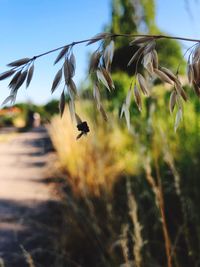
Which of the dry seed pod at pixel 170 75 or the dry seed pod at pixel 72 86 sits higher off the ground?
the dry seed pod at pixel 72 86

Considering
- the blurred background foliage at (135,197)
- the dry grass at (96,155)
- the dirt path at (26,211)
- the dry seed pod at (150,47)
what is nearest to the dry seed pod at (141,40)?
the dry seed pod at (150,47)

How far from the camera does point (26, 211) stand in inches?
172

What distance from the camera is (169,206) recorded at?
11.3 ft

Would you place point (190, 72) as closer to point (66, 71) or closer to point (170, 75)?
point (170, 75)

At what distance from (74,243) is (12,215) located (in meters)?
1.17

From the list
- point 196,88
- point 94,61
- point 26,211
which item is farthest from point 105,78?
point 26,211

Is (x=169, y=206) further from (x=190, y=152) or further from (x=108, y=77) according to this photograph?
(x=108, y=77)

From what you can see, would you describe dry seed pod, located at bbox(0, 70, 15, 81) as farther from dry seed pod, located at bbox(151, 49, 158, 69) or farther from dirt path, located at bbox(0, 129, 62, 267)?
dirt path, located at bbox(0, 129, 62, 267)

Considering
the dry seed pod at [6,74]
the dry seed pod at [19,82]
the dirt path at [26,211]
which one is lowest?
the dirt path at [26,211]

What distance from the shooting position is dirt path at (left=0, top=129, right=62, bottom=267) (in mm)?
3158

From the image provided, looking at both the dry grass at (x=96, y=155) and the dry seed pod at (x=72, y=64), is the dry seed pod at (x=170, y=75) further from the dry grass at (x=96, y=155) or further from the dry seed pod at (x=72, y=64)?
the dry grass at (x=96, y=155)

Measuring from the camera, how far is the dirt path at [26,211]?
10.4 ft

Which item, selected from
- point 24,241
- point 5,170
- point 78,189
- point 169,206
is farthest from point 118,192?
point 5,170

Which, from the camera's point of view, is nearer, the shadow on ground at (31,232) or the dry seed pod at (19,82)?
the dry seed pod at (19,82)
